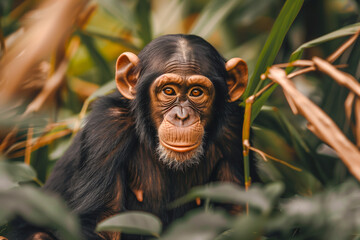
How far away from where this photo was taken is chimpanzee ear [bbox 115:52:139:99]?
276 centimetres

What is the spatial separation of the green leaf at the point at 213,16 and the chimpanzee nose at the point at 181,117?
158cm

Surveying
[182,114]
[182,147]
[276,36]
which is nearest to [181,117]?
[182,114]

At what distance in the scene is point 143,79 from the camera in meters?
2.71

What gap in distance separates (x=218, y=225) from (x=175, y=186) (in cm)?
164

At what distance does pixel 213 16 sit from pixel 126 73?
62.3 inches

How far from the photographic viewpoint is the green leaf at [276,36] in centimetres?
253

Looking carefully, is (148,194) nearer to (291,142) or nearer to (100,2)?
(291,142)

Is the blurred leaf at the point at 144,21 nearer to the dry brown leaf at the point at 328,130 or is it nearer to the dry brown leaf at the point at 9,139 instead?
the dry brown leaf at the point at 9,139

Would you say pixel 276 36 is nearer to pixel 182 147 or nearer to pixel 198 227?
pixel 182 147

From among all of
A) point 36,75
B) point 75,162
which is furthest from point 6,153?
point 36,75

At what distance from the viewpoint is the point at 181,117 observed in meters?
2.46

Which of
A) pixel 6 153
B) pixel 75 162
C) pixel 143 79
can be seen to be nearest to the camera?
pixel 143 79

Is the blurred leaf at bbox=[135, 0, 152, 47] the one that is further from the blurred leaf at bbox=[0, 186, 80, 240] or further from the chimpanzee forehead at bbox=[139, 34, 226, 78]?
the blurred leaf at bbox=[0, 186, 80, 240]

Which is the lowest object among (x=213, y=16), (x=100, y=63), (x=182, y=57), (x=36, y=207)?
(x=36, y=207)
